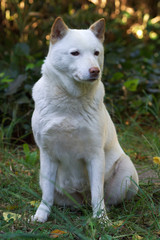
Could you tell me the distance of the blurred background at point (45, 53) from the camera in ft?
15.0

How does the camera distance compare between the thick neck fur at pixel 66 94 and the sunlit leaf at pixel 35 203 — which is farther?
the sunlit leaf at pixel 35 203

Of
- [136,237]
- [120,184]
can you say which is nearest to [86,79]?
[120,184]

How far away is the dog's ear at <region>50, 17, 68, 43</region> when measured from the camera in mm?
2541

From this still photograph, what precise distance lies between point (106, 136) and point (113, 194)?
48cm

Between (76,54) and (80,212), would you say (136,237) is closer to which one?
(80,212)

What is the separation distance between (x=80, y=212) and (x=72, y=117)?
819mm

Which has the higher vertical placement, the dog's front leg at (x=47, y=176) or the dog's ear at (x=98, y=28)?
the dog's ear at (x=98, y=28)

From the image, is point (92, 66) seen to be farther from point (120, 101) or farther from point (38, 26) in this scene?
point (38, 26)

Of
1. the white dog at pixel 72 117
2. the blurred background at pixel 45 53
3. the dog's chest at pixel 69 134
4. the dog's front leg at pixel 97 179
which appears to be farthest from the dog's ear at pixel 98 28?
the blurred background at pixel 45 53

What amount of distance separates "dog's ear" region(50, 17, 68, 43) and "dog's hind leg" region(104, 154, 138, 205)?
1119 mm

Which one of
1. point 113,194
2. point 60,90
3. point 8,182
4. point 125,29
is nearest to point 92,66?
point 60,90

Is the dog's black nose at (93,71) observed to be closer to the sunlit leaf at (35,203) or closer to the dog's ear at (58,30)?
the dog's ear at (58,30)

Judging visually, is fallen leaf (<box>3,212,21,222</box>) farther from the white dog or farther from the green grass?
the white dog

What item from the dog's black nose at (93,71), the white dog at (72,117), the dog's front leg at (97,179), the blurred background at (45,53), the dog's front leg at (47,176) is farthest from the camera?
the blurred background at (45,53)
